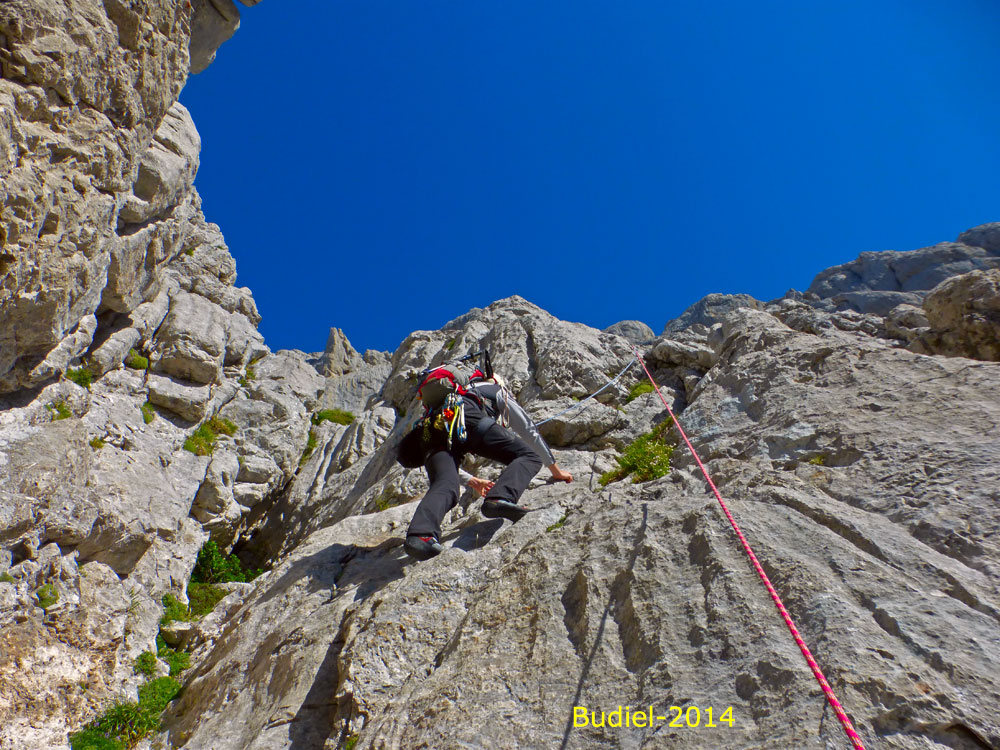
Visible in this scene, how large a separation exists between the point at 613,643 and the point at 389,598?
2736 millimetres

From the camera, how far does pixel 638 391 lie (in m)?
14.0

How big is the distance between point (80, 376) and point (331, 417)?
14.2 m

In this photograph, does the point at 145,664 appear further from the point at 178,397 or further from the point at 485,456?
the point at 178,397

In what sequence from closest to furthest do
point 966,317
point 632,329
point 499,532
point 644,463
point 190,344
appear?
1. point 499,532
2. point 966,317
3. point 644,463
4. point 190,344
5. point 632,329

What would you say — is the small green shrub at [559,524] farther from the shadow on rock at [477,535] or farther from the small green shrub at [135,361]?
the small green shrub at [135,361]

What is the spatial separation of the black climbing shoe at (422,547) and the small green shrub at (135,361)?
16464mm

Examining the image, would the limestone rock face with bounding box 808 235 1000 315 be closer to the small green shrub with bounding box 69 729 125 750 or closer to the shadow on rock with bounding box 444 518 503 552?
the shadow on rock with bounding box 444 518 503 552

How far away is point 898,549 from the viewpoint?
4801 millimetres

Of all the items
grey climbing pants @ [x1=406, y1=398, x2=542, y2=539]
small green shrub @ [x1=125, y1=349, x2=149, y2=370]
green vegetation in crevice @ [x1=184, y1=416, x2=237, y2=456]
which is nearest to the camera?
grey climbing pants @ [x1=406, y1=398, x2=542, y2=539]

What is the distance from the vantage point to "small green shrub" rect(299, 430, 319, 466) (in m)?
26.2

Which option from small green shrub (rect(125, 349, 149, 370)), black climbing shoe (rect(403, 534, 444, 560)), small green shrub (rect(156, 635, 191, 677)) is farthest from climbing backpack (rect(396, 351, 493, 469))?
small green shrub (rect(125, 349, 149, 370))

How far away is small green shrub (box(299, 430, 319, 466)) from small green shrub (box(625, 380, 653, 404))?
16.8 meters

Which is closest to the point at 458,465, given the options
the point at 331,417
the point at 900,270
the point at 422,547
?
the point at 422,547

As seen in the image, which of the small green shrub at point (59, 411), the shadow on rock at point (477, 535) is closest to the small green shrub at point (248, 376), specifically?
the small green shrub at point (59, 411)
